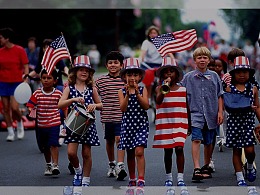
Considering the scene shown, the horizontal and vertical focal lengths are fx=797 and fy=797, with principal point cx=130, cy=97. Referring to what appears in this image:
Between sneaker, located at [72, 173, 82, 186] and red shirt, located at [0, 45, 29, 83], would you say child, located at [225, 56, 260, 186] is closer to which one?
sneaker, located at [72, 173, 82, 186]

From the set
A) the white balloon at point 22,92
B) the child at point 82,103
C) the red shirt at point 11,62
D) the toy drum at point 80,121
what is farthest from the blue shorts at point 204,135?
the red shirt at point 11,62

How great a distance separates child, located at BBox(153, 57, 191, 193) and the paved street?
18.2 inches

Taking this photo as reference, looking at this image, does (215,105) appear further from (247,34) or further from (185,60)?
(247,34)

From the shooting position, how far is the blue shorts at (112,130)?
10.8 meters

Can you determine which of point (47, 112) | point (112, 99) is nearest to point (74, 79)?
point (112, 99)

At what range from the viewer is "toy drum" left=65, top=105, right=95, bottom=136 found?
945cm

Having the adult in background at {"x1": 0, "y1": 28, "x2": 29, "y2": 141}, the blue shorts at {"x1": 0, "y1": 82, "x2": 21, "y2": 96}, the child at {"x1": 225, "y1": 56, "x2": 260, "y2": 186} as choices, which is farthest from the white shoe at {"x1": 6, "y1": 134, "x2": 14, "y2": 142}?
the child at {"x1": 225, "y1": 56, "x2": 260, "y2": 186}

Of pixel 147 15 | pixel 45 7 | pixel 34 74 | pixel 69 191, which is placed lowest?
pixel 69 191

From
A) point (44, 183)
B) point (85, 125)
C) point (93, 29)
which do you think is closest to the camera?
point (85, 125)

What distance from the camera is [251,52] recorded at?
46.3 metres

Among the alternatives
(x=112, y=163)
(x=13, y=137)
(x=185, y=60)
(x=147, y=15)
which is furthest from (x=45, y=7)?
(x=147, y=15)

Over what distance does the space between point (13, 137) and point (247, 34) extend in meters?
76.2

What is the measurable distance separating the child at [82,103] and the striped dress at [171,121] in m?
0.76

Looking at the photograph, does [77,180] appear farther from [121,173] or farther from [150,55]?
[150,55]
